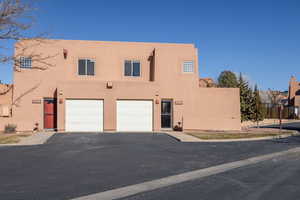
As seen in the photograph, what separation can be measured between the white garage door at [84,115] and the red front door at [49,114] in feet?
4.79

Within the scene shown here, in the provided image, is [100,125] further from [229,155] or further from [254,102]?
[254,102]

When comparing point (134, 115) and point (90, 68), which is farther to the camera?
point (90, 68)

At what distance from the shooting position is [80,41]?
80.7ft

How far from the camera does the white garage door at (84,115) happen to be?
22.6 metres

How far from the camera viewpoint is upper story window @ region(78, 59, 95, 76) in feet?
80.3

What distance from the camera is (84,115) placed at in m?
22.9

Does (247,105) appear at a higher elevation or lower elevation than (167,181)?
higher

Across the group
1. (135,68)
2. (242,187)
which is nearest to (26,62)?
(135,68)

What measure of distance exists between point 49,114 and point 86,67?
4512mm

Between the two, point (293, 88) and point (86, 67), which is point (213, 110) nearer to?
point (86, 67)

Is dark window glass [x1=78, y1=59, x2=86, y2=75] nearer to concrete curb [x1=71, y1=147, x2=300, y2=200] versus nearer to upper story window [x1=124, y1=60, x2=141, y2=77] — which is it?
upper story window [x1=124, y1=60, x2=141, y2=77]

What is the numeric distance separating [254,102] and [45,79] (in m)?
18.4

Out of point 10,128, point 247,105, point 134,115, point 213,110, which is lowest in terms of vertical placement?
point 10,128

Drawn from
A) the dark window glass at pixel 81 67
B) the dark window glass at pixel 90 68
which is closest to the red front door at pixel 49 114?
the dark window glass at pixel 81 67
